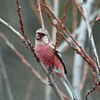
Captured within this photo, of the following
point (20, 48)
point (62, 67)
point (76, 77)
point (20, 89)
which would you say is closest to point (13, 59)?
point (20, 48)

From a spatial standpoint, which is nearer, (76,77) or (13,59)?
(76,77)

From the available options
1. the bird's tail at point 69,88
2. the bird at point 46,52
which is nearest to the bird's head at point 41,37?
the bird at point 46,52

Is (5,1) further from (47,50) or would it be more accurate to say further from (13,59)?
(47,50)

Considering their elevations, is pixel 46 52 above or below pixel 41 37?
below

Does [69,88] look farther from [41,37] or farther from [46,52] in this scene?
[41,37]

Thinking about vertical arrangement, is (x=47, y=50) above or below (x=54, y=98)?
above

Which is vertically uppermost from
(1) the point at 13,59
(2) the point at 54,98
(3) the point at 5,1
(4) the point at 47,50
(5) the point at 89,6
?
(3) the point at 5,1

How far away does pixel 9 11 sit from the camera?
8125 millimetres

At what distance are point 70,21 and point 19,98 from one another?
3.63m

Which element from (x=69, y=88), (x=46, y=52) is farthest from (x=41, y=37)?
(x=69, y=88)

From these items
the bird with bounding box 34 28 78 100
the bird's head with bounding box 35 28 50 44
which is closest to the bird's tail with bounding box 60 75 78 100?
the bird with bounding box 34 28 78 100

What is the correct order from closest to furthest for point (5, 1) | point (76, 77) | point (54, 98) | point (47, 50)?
point (47, 50) → point (76, 77) → point (5, 1) → point (54, 98)

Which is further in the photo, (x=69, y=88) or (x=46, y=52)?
(x=69, y=88)

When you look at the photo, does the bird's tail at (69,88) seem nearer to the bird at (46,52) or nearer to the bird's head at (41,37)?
the bird at (46,52)
